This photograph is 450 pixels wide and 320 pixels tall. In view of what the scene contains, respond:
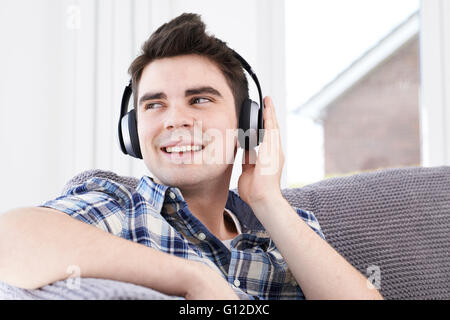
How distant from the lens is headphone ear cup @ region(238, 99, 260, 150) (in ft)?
3.58

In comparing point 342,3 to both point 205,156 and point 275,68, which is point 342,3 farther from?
point 205,156

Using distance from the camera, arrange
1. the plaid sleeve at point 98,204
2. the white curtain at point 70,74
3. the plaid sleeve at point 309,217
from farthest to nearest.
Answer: the white curtain at point 70,74 < the plaid sleeve at point 309,217 < the plaid sleeve at point 98,204

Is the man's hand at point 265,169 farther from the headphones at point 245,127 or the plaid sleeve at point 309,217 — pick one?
the plaid sleeve at point 309,217

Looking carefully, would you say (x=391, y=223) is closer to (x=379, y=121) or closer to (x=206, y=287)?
(x=206, y=287)

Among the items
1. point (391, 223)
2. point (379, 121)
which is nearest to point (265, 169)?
point (391, 223)

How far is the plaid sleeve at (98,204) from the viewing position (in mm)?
806

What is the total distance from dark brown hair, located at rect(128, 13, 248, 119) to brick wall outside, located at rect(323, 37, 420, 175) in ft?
4.86

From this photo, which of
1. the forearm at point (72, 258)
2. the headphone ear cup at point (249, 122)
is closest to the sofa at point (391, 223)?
the headphone ear cup at point (249, 122)

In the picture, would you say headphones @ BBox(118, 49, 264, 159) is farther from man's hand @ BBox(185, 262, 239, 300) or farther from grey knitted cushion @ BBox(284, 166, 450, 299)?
man's hand @ BBox(185, 262, 239, 300)

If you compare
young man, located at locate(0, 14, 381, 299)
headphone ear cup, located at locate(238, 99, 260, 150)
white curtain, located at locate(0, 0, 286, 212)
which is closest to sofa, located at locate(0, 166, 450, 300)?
young man, located at locate(0, 14, 381, 299)

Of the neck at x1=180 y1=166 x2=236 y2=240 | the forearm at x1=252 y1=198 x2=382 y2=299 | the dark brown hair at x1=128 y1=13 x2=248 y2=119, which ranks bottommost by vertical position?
the forearm at x1=252 y1=198 x2=382 y2=299

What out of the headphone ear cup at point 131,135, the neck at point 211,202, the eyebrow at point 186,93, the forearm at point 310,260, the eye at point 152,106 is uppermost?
the eyebrow at point 186,93

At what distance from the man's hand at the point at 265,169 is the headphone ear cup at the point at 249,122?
23mm
